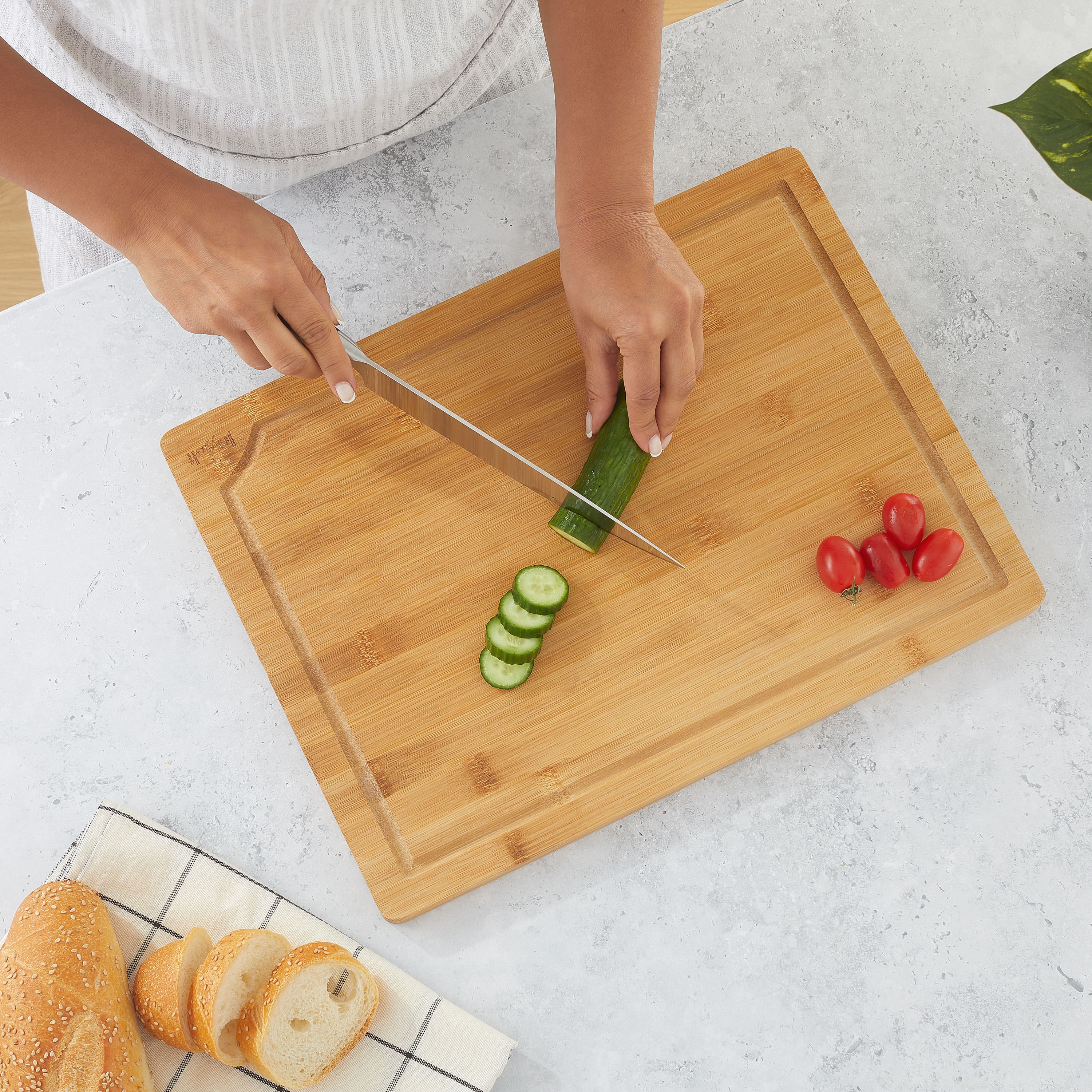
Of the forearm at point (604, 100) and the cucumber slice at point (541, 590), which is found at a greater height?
the forearm at point (604, 100)

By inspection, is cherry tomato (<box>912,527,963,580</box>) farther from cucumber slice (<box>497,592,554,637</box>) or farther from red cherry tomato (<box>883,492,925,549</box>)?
cucumber slice (<box>497,592,554,637</box>)

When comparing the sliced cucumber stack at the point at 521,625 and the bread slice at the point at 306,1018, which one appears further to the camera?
the sliced cucumber stack at the point at 521,625

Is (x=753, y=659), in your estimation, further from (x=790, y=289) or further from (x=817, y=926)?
(x=790, y=289)

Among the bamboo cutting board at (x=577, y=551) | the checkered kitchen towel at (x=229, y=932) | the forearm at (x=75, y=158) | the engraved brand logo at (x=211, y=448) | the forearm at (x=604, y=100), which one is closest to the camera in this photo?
the forearm at (x=75, y=158)

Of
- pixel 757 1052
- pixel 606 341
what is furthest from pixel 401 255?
pixel 757 1052

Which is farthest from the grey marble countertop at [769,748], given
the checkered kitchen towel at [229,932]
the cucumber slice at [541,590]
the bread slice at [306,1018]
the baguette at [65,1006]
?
the cucumber slice at [541,590]

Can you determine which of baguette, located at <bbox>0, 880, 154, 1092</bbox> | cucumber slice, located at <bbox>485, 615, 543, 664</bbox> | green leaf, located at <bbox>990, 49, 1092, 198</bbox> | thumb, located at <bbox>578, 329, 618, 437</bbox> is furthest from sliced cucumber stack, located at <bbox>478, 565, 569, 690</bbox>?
green leaf, located at <bbox>990, 49, 1092, 198</bbox>

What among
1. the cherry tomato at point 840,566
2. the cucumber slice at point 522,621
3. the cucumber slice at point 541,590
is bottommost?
the cucumber slice at point 522,621

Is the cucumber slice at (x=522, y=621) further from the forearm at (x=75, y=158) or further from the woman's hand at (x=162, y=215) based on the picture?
the forearm at (x=75, y=158)
